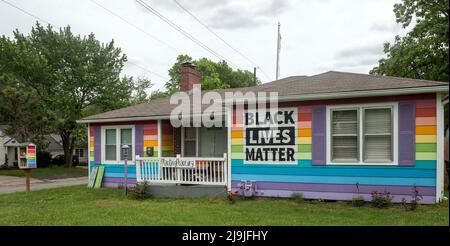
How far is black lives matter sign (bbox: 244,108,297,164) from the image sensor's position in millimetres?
9578

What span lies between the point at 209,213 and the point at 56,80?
76.0 feet

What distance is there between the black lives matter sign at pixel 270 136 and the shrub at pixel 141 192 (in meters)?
3.04

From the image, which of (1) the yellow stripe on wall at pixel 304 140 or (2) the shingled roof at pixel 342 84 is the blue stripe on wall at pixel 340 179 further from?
(2) the shingled roof at pixel 342 84

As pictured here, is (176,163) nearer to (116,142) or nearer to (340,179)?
(116,142)

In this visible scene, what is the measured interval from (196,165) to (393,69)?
48.6ft

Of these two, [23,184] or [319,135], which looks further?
[23,184]

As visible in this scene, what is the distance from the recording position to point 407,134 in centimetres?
830

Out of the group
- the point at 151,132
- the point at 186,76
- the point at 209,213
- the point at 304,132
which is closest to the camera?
the point at 209,213

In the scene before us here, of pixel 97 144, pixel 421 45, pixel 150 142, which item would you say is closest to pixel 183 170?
pixel 150 142

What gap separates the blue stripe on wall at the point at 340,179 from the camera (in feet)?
27.1

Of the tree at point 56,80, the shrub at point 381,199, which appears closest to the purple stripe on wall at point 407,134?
the shrub at point 381,199

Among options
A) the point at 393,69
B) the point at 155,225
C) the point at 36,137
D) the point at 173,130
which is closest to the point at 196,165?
the point at 173,130

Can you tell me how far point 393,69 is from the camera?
20734 mm

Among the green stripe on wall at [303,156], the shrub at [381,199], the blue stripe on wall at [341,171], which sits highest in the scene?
the green stripe on wall at [303,156]
